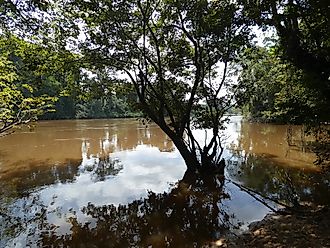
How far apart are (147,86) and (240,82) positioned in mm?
3634

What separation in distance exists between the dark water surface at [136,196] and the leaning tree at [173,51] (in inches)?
83.4

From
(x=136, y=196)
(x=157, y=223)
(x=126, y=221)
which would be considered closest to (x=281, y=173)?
(x=136, y=196)

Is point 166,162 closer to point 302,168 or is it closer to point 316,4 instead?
point 302,168

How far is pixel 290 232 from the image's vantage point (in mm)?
5434

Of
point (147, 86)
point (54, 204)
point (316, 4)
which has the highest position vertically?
point (316, 4)

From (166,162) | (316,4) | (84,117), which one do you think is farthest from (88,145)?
(84,117)

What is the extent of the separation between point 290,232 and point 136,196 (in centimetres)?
513

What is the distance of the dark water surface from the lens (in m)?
6.47

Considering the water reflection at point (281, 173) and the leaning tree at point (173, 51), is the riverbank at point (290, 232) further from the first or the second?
the leaning tree at point (173, 51)

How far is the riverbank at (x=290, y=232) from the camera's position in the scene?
4984 mm

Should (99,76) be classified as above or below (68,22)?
below

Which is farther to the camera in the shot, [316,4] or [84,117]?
[84,117]

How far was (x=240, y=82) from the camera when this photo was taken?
1169cm

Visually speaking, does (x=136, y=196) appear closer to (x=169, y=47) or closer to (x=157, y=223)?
(x=157, y=223)
